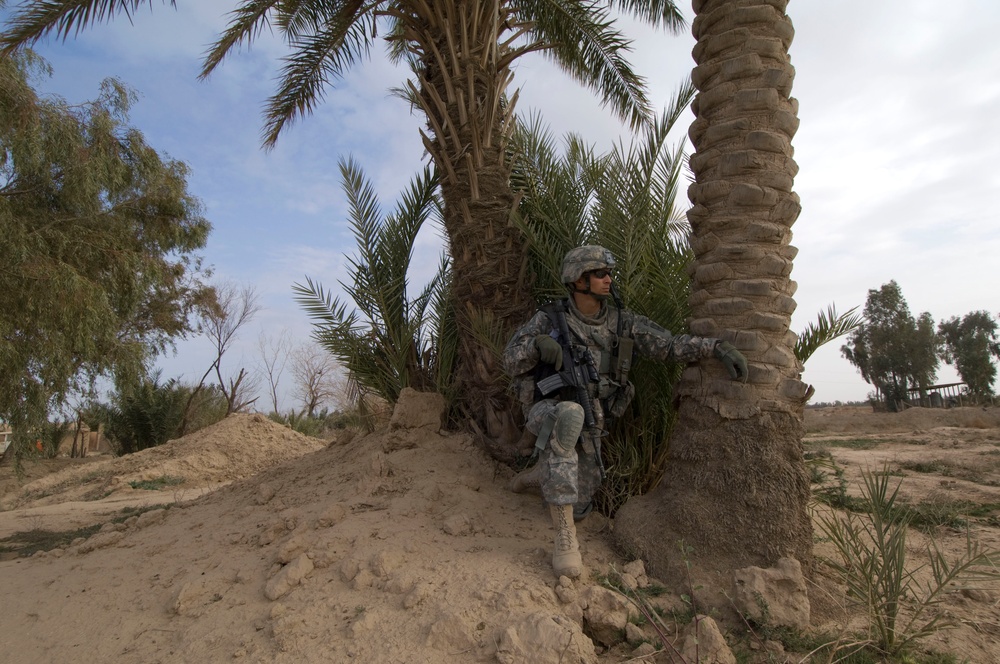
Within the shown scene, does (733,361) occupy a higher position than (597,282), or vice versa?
(597,282)

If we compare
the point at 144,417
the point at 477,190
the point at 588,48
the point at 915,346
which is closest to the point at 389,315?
the point at 477,190

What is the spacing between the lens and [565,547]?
3.03m

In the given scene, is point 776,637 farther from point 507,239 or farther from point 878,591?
point 507,239

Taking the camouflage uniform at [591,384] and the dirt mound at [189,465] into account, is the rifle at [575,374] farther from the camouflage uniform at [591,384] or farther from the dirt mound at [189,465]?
the dirt mound at [189,465]

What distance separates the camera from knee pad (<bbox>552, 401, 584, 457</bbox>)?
127 inches

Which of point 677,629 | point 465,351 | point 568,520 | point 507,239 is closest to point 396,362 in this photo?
A: point 465,351

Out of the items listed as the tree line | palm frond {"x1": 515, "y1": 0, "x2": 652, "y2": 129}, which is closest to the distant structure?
the tree line

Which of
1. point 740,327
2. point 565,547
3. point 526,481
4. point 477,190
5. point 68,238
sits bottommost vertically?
point 565,547

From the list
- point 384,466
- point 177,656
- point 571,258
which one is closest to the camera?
point 177,656

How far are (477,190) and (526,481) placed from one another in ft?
6.67

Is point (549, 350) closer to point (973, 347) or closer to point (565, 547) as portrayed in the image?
point (565, 547)

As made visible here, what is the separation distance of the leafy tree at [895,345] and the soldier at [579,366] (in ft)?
103

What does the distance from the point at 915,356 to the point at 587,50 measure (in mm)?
30783

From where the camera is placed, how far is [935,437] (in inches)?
431
